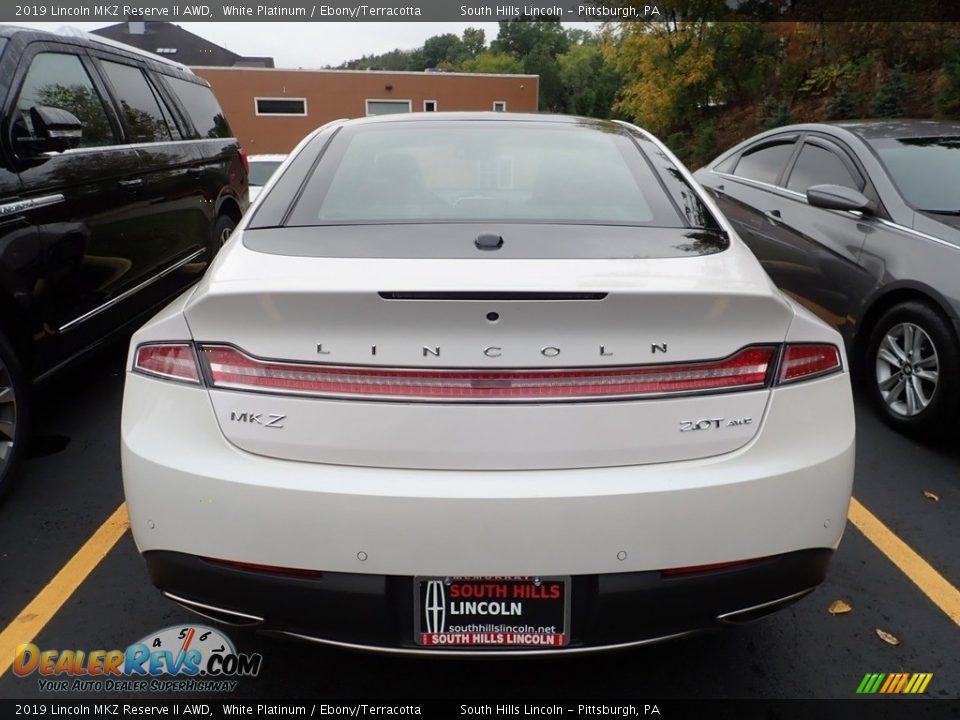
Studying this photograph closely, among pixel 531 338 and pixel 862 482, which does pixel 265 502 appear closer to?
pixel 531 338

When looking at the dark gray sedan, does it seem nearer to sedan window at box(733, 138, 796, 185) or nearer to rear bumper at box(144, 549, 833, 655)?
sedan window at box(733, 138, 796, 185)

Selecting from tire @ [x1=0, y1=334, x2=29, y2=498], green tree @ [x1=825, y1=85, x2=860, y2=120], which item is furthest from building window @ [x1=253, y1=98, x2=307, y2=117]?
tire @ [x1=0, y1=334, x2=29, y2=498]

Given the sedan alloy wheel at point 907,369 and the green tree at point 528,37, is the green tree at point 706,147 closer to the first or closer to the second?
the sedan alloy wheel at point 907,369

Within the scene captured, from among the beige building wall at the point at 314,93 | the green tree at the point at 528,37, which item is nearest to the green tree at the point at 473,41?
the green tree at the point at 528,37

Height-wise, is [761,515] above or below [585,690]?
above

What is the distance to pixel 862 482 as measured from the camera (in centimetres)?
349

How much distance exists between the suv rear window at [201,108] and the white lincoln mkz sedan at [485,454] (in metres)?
4.38

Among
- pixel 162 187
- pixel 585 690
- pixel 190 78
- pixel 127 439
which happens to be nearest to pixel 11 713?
pixel 127 439

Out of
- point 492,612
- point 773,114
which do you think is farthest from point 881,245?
point 773,114

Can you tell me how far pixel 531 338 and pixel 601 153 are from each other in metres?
1.31

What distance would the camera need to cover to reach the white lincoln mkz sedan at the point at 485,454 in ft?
5.52

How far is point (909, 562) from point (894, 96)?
15322mm

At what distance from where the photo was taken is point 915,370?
386 cm

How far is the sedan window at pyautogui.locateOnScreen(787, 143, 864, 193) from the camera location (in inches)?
182
